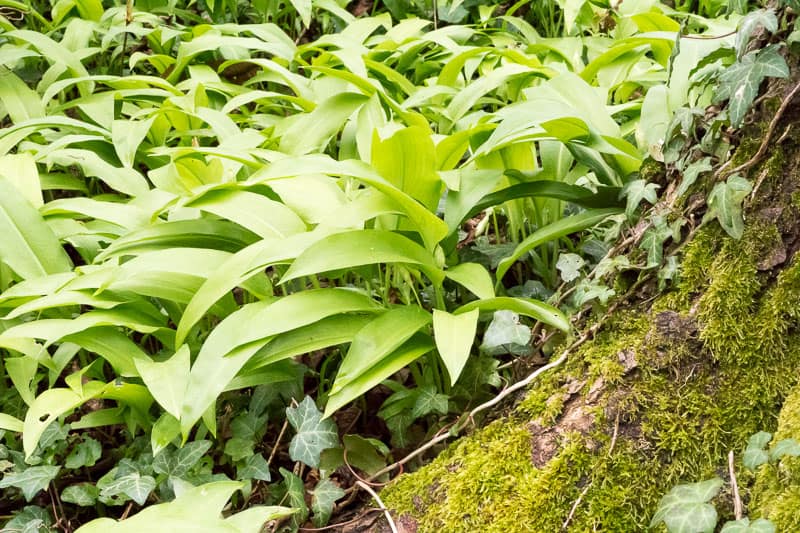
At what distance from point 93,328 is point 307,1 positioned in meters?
1.87

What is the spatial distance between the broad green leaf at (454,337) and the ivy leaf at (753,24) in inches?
25.0

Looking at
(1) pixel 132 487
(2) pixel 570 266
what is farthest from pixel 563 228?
(1) pixel 132 487

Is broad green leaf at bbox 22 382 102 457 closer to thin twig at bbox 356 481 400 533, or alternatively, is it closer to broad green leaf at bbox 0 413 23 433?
broad green leaf at bbox 0 413 23 433

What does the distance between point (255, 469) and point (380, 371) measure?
0.35 metres

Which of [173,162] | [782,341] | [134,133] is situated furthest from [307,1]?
[782,341]

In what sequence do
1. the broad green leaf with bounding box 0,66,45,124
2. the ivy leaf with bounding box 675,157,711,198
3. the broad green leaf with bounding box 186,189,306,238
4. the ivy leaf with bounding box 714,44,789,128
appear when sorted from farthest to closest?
the broad green leaf with bounding box 0,66,45,124 → the broad green leaf with bounding box 186,189,306,238 → the ivy leaf with bounding box 675,157,711,198 → the ivy leaf with bounding box 714,44,789,128

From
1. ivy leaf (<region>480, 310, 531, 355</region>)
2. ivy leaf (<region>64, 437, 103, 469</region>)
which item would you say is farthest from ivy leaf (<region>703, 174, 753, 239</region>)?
ivy leaf (<region>64, 437, 103, 469</region>)

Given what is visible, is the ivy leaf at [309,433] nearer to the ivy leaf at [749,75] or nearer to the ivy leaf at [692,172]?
the ivy leaf at [692,172]

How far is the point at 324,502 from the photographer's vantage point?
145 cm

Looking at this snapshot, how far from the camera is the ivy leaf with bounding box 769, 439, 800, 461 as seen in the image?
105 centimetres

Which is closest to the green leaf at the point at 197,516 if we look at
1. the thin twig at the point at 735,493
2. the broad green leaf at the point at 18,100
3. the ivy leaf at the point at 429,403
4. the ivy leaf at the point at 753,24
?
the ivy leaf at the point at 429,403

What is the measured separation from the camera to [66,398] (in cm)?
150

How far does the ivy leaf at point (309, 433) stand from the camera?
58.1 inches

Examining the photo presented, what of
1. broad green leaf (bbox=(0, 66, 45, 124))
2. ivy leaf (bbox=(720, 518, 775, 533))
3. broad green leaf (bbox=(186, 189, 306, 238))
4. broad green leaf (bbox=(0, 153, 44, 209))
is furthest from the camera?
broad green leaf (bbox=(0, 66, 45, 124))
